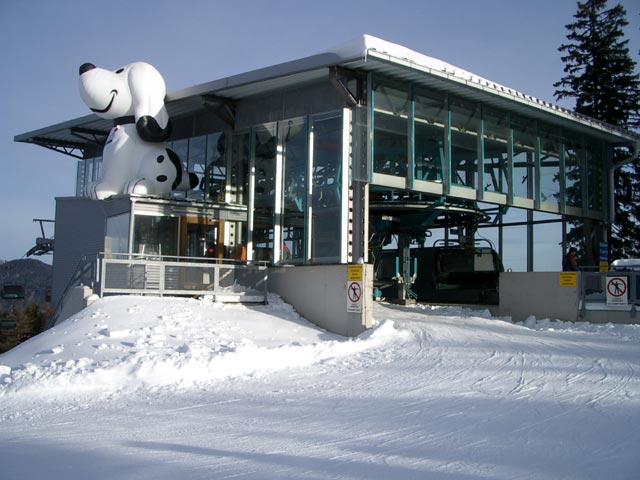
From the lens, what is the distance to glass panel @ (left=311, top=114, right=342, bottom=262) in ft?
60.4

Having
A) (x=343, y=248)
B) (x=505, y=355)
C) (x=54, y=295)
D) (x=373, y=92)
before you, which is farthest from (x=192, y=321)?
(x=54, y=295)

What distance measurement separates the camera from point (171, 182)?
22.2 meters

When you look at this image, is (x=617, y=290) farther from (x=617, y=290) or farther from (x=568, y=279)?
(x=568, y=279)

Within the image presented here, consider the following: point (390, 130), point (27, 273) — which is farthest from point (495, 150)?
point (27, 273)

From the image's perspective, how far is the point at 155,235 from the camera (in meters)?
20.4

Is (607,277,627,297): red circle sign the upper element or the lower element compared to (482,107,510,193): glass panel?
lower

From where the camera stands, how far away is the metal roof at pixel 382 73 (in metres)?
17.5

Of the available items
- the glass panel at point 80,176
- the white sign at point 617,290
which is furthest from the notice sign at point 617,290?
the glass panel at point 80,176

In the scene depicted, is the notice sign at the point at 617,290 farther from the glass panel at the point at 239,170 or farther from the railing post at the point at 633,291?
the glass panel at the point at 239,170

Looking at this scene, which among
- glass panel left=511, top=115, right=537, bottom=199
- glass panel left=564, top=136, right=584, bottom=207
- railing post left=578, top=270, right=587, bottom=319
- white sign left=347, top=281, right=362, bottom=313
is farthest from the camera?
glass panel left=564, top=136, right=584, bottom=207

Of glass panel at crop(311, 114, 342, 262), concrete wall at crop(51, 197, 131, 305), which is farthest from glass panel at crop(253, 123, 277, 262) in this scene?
concrete wall at crop(51, 197, 131, 305)

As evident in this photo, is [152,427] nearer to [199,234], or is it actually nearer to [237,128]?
[199,234]

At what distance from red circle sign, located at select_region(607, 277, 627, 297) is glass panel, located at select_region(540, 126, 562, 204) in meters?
7.17

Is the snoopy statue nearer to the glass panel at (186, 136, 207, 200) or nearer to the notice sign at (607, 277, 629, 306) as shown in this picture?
the glass panel at (186, 136, 207, 200)
